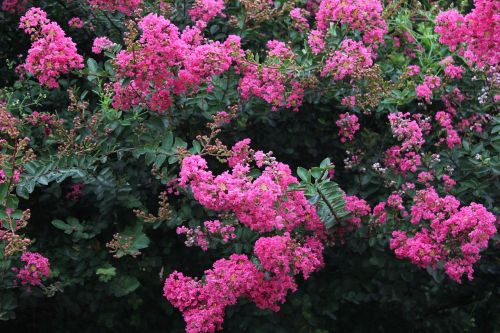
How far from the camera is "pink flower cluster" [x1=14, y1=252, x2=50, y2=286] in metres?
2.74

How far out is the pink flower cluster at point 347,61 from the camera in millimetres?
2902

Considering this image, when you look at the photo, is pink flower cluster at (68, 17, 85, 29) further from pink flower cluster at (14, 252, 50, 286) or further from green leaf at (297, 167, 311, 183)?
green leaf at (297, 167, 311, 183)

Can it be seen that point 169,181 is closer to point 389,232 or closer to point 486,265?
point 389,232

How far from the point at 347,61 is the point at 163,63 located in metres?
0.79

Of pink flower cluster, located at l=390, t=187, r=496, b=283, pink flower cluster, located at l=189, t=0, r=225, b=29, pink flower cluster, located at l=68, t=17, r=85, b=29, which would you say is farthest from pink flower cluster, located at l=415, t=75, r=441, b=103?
pink flower cluster, located at l=68, t=17, r=85, b=29

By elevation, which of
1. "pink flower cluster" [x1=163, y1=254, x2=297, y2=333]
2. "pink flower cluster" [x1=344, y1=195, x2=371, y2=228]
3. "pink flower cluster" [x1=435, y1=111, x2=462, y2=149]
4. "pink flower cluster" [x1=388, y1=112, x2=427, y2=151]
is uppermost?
"pink flower cluster" [x1=388, y1=112, x2=427, y2=151]

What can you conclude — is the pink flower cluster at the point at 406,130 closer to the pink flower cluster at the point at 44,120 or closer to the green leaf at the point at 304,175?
the green leaf at the point at 304,175

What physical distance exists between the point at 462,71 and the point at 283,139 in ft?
2.93

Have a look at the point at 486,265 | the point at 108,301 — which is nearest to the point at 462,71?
the point at 486,265

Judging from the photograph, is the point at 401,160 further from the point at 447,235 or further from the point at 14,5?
the point at 14,5

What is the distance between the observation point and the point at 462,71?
10.5 feet

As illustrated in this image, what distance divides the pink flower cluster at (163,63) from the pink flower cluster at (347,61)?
40cm

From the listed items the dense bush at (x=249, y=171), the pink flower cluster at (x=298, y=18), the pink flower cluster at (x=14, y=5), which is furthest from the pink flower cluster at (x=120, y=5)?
the pink flower cluster at (x=298, y=18)

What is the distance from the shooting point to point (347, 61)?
289 cm
